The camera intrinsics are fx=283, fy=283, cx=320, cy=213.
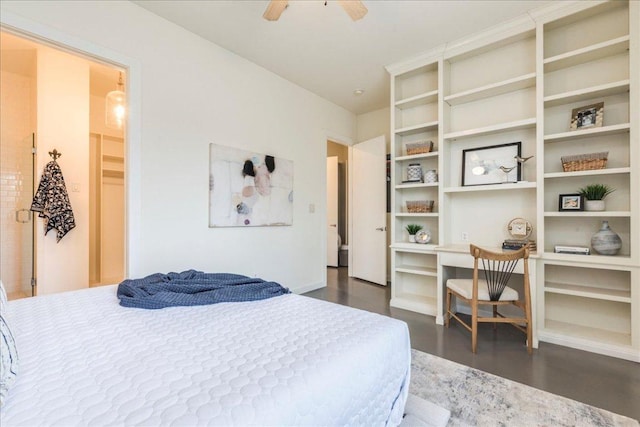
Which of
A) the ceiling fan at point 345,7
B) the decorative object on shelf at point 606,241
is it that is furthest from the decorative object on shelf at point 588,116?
the ceiling fan at point 345,7

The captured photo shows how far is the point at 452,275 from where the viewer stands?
3.15 m

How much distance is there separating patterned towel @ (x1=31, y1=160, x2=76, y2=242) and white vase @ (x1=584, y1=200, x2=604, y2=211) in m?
5.09

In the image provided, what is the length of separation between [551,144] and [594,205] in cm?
67

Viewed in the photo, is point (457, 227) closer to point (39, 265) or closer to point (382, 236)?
point (382, 236)

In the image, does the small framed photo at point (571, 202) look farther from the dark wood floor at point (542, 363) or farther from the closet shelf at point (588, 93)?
the dark wood floor at point (542, 363)

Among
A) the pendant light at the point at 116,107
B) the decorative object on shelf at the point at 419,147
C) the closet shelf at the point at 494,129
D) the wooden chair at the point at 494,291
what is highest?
the pendant light at the point at 116,107

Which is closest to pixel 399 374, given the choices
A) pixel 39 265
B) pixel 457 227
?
pixel 457 227

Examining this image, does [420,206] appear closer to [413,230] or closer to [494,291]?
[413,230]

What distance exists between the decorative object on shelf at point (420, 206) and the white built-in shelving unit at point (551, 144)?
112 mm

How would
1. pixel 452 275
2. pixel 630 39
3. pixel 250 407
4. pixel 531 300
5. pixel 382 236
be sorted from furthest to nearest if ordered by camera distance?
pixel 382 236
pixel 452 275
pixel 531 300
pixel 630 39
pixel 250 407

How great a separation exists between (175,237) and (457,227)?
2.96 meters

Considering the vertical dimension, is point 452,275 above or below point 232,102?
below

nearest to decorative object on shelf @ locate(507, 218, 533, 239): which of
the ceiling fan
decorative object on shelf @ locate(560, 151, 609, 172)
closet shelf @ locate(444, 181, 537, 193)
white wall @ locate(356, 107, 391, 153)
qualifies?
closet shelf @ locate(444, 181, 537, 193)

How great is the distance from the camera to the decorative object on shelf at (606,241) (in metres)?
2.24
